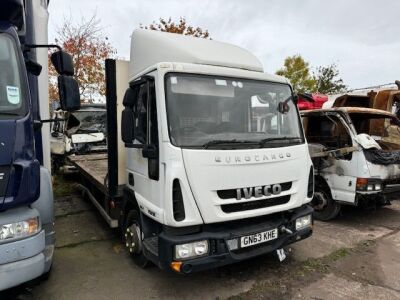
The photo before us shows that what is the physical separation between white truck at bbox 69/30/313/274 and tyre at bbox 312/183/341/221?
2.20 meters

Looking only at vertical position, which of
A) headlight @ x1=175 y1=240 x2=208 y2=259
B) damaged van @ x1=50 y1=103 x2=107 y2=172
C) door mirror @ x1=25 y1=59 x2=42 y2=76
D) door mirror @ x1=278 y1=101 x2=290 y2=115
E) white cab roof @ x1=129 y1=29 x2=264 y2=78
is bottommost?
headlight @ x1=175 y1=240 x2=208 y2=259

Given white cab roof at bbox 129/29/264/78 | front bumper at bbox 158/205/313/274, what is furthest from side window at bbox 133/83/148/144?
front bumper at bbox 158/205/313/274

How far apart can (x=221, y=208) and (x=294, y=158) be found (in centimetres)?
111

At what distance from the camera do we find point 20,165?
2.72 meters

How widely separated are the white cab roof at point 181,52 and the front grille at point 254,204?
1.55 metres

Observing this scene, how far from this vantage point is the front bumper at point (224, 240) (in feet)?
10.8

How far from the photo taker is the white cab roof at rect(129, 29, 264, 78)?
384 cm

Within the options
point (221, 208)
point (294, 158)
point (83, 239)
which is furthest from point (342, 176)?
point (83, 239)

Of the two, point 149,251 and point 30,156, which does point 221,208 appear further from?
point 30,156

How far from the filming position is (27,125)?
2.87m

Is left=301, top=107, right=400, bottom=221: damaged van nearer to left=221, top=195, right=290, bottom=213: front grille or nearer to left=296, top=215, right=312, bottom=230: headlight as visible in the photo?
left=296, top=215, right=312, bottom=230: headlight

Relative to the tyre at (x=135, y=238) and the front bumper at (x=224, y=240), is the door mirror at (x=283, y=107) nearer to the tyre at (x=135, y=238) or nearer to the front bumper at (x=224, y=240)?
the front bumper at (x=224, y=240)

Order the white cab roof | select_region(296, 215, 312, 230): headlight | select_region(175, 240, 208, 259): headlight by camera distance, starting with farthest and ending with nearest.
Answer: select_region(296, 215, 312, 230): headlight
the white cab roof
select_region(175, 240, 208, 259): headlight

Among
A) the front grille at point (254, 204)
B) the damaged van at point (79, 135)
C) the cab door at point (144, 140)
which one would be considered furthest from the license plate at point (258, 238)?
the damaged van at point (79, 135)
